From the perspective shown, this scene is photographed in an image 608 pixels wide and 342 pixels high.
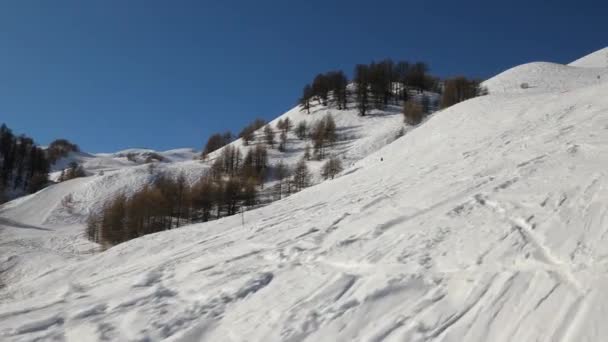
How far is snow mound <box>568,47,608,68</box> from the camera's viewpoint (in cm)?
7550

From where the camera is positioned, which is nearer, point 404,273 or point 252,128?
point 404,273

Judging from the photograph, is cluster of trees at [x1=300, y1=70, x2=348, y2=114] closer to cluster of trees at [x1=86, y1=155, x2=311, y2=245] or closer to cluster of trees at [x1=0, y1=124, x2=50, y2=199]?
cluster of trees at [x1=86, y1=155, x2=311, y2=245]

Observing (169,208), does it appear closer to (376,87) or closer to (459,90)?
(459,90)

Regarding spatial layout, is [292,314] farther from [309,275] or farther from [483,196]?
[483,196]

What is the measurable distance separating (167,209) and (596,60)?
324 feet

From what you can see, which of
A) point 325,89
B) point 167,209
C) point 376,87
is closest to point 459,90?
point 376,87

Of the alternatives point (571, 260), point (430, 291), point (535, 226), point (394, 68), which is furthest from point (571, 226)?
point (394, 68)

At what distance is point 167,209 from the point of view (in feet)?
130

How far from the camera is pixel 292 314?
14.2 ft

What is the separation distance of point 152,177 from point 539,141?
56118mm

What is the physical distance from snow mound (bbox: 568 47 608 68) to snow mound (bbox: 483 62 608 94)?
14342 mm

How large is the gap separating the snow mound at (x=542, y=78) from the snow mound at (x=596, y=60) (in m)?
14.3

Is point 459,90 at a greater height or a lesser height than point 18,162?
greater

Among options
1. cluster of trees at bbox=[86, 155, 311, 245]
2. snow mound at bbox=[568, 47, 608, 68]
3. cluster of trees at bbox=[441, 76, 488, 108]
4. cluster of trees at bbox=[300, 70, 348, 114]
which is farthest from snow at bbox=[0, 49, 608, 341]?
snow mound at bbox=[568, 47, 608, 68]
